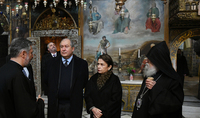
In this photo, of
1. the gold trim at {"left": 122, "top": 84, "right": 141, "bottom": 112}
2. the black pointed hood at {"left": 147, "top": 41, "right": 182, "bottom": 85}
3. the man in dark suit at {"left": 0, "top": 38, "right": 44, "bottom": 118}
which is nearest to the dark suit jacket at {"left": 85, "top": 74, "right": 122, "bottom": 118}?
the black pointed hood at {"left": 147, "top": 41, "right": 182, "bottom": 85}

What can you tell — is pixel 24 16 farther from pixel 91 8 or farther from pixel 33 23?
pixel 91 8

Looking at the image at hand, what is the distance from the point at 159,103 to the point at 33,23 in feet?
27.1

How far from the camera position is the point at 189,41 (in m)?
14.1

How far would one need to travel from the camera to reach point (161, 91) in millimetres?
2248

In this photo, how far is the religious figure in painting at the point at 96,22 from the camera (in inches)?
320

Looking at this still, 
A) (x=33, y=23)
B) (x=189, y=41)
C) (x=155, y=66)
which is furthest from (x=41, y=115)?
(x=189, y=41)

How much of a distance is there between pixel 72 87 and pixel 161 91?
62.3 inches

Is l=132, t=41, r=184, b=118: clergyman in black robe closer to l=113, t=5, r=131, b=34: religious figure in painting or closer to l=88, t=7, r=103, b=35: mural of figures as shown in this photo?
l=113, t=5, r=131, b=34: religious figure in painting

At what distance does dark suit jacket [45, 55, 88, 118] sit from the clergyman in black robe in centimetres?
111

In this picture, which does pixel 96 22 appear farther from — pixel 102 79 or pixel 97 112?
pixel 97 112

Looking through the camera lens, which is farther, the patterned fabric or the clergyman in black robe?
the patterned fabric

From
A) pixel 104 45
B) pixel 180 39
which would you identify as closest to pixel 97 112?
pixel 104 45

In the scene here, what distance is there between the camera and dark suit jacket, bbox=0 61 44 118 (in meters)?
1.86

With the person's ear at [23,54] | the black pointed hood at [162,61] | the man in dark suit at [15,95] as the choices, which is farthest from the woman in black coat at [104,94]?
the person's ear at [23,54]
